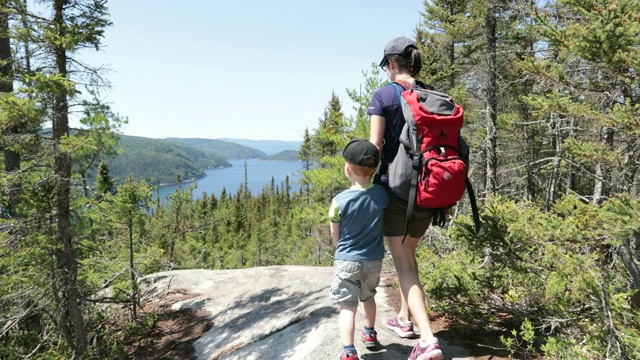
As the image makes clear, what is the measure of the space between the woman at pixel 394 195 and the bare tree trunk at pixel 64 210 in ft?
18.2

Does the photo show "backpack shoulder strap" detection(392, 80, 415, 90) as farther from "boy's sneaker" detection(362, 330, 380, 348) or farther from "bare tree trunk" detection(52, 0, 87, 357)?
"bare tree trunk" detection(52, 0, 87, 357)

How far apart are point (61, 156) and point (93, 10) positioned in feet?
8.77

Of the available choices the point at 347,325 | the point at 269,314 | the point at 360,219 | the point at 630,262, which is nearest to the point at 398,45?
the point at 360,219

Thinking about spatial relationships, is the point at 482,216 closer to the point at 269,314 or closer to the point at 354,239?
the point at 354,239

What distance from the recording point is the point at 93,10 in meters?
6.31

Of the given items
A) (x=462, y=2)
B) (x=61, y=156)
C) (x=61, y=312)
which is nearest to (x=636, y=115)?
(x=61, y=156)

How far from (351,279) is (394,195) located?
813 mm

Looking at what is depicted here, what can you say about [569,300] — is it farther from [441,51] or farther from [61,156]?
[441,51]

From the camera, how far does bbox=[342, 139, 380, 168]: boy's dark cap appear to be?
2.80 m

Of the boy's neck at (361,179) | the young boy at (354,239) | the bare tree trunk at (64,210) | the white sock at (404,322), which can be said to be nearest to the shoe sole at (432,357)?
the young boy at (354,239)

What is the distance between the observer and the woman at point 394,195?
2.85m

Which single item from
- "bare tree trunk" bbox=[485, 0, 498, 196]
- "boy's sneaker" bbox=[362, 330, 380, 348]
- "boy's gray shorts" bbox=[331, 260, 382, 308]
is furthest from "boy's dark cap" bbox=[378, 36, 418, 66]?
"bare tree trunk" bbox=[485, 0, 498, 196]

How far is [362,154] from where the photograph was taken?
9.19 ft

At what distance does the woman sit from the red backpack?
0.14 meters
